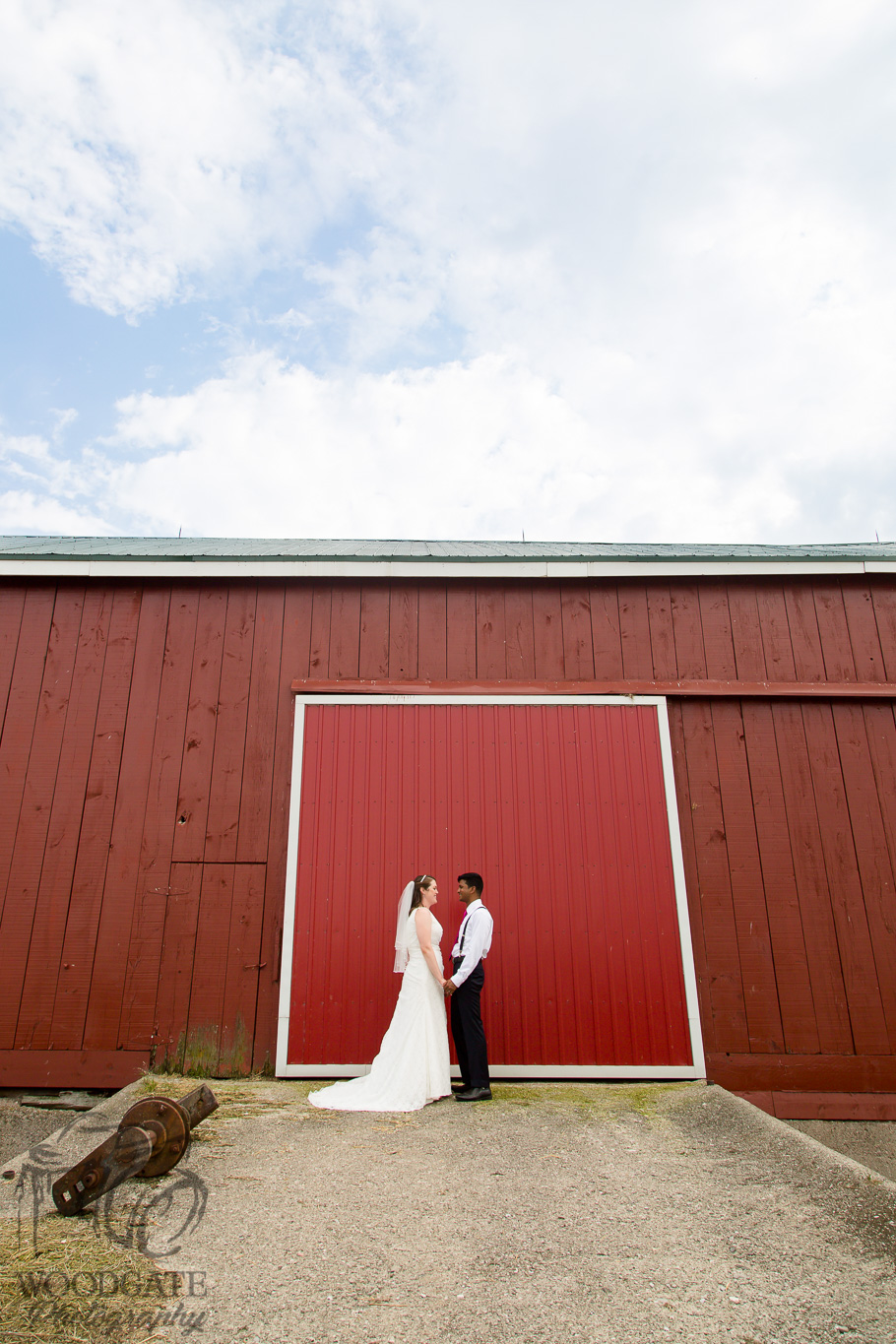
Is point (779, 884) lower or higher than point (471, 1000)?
higher

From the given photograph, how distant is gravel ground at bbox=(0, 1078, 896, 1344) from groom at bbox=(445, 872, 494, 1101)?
0.36 metres

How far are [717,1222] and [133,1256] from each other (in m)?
2.32

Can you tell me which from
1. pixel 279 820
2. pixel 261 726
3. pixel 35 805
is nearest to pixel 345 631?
pixel 261 726

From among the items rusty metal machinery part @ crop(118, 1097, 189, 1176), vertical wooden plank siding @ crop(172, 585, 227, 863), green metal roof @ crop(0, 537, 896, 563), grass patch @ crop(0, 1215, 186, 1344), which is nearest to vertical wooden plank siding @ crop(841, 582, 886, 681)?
green metal roof @ crop(0, 537, 896, 563)

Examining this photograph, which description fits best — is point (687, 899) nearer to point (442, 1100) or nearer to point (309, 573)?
point (442, 1100)

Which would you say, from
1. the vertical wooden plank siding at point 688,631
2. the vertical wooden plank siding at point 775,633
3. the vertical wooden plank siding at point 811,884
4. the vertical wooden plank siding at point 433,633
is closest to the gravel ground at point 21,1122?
the vertical wooden plank siding at point 433,633

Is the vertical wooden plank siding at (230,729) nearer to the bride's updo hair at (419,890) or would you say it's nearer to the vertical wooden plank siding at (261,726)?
the vertical wooden plank siding at (261,726)

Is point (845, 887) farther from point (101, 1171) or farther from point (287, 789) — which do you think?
point (101, 1171)

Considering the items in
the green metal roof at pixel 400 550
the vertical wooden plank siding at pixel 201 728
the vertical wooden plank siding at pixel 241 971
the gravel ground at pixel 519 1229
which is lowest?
the gravel ground at pixel 519 1229

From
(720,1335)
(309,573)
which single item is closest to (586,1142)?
(720,1335)

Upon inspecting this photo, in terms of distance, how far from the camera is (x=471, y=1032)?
4.95 meters

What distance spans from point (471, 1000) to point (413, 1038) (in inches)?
18.1

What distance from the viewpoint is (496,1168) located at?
3627mm

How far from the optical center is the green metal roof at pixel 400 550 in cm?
642
